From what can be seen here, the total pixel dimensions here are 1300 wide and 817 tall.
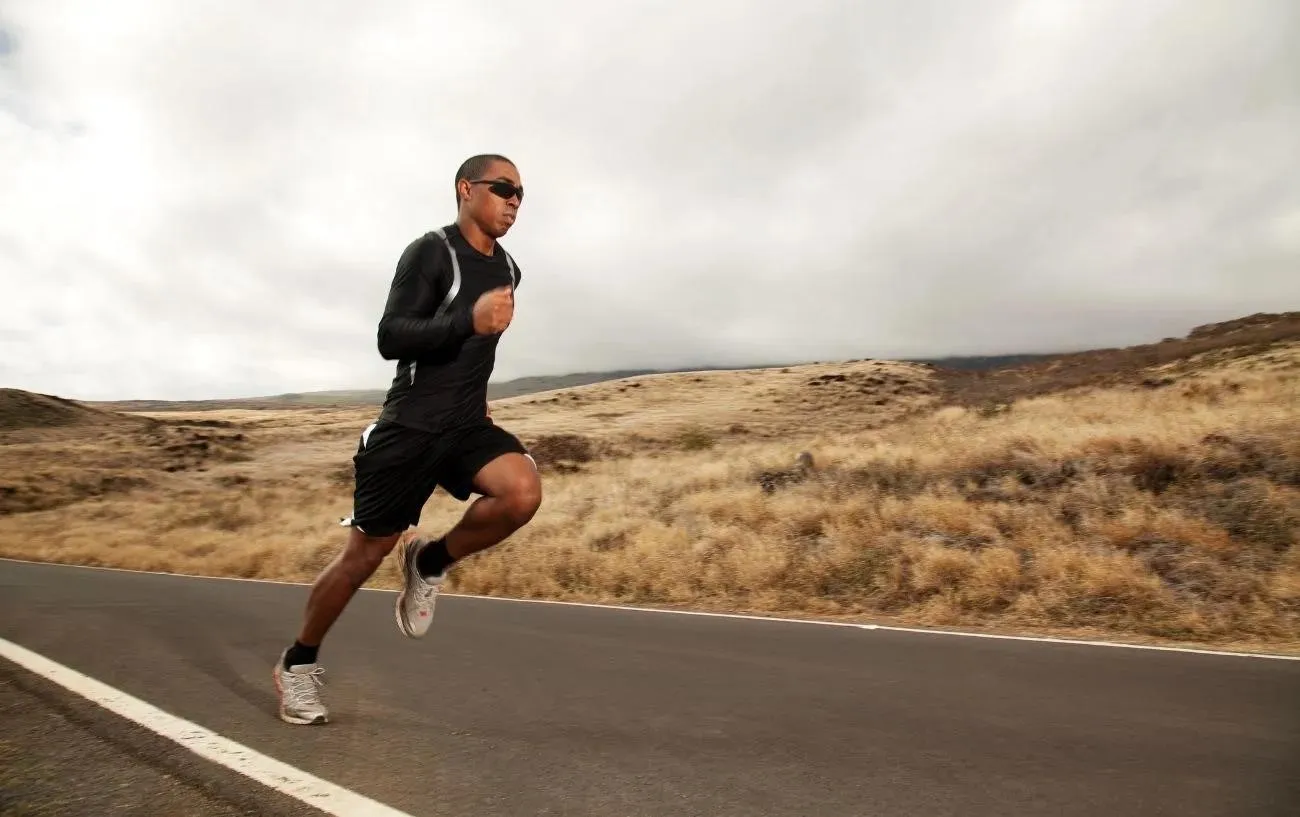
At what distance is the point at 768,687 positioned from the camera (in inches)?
182

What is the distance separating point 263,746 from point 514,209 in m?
2.41

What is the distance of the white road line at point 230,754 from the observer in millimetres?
2725

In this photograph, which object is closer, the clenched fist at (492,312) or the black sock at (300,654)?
the clenched fist at (492,312)

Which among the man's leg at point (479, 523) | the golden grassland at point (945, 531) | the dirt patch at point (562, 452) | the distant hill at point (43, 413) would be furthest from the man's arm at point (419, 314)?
the distant hill at point (43, 413)

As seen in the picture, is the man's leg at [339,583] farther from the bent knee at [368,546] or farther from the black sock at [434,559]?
the black sock at [434,559]

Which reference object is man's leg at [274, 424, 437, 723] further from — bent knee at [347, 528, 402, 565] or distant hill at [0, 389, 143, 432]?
distant hill at [0, 389, 143, 432]

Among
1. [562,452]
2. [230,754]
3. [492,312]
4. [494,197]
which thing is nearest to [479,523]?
[492,312]

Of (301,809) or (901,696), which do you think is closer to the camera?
(301,809)

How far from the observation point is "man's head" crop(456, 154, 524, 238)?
3.83 metres

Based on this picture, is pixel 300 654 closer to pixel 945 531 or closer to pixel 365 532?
pixel 365 532

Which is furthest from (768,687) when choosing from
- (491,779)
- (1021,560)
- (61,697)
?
(1021,560)

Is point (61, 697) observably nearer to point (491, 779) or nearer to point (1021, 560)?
point (491, 779)

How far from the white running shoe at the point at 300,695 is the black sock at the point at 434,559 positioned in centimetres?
62

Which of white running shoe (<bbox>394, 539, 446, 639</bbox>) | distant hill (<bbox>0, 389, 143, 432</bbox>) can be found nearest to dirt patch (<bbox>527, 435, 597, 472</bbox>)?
white running shoe (<bbox>394, 539, 446, 639</bbox>)
